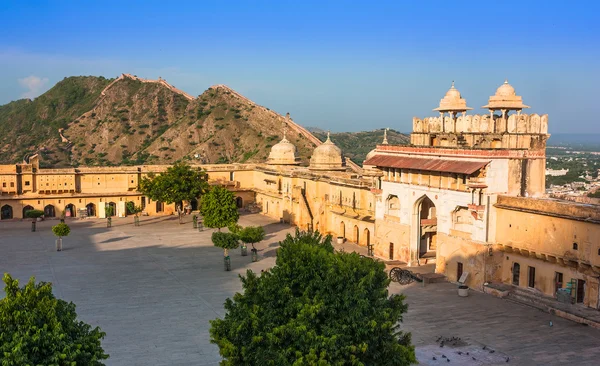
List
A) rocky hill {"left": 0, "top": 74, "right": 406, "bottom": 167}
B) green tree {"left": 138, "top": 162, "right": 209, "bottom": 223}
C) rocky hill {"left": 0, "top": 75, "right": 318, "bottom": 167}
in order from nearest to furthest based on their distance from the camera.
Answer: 1. green tree {"left": 138, "top": 162, "right": 209, "bottom": 223}
2. rocky hill {"left": 0, "top": 74, "right": 406, "bottom": 167}
3. rocky hill {"left": 0, "top": 75, "right": 318, "bottom": 167}

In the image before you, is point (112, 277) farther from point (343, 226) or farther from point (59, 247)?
point (343, 226)

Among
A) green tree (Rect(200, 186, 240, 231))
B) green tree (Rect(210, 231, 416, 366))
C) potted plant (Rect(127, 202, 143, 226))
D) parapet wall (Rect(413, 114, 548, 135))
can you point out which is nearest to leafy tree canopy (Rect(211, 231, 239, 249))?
green tree (Rect(200, 186, 240, 231))

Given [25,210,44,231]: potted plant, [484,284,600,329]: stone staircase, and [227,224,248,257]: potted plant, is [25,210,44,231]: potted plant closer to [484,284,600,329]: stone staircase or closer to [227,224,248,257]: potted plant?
[227,224,248,257]: potted plant

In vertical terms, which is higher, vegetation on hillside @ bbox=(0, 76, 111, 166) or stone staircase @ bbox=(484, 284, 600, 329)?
vegetation on hillside @ bbox=(0, 76, 111, 166)

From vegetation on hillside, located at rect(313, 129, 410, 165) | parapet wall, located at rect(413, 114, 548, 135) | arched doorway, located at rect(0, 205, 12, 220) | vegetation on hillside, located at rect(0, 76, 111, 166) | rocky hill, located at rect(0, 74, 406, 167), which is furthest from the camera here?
vegetation on hillside, located at rect(313, 129, 410, 165)

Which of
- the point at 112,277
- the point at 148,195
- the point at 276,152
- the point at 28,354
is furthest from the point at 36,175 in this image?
the point at 28,354

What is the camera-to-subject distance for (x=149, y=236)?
42438mm

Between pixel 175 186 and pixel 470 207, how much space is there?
24.9 metres

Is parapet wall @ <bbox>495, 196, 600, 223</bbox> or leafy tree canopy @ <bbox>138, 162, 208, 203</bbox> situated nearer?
parapet wall @ <bbox>495, 196, 600, 223</bbox>

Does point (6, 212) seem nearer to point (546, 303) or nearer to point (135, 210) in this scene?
point (135, 210)

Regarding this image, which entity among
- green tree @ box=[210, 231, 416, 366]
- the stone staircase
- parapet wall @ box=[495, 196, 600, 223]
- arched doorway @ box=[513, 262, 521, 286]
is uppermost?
parapet wall @ box=[495, 196, 600, 223]

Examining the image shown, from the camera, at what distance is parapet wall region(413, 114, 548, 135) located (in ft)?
102

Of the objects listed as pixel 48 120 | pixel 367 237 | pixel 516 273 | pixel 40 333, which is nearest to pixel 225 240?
pixel 367 237

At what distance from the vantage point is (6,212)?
50031 millimetres
